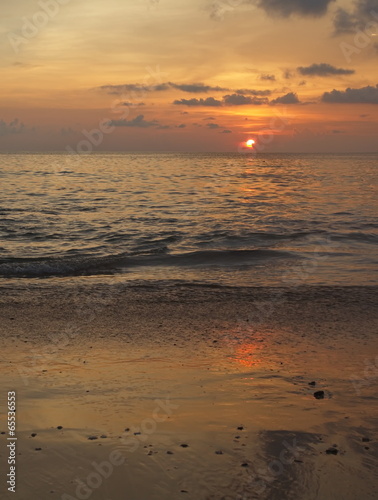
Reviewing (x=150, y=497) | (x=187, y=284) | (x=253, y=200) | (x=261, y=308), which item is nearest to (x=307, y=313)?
(x=261, y=308)

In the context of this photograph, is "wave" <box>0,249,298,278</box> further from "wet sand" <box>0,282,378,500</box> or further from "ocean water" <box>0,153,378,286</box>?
"wet sand" <box>0,282,378,500</box>

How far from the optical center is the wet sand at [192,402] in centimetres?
452

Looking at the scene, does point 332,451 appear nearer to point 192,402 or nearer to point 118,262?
point 192,402

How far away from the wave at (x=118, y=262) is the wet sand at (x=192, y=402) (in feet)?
14.8

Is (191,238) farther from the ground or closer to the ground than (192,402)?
closer to the ground

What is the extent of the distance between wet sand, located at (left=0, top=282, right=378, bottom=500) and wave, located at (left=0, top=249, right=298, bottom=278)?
4499mm

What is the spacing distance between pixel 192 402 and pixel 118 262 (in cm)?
1093

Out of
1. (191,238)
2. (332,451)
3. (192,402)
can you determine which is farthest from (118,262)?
(332,451)

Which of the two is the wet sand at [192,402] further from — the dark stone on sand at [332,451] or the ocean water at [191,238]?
the ocean water at [191,238]

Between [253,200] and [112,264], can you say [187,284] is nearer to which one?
[112,264]

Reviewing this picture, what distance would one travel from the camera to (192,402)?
6.01m

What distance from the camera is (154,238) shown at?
70.6 ft

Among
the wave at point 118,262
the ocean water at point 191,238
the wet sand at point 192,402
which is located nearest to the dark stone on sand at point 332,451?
the wet sand at point 192,402

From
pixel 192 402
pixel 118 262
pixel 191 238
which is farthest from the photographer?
pixel 191 238
